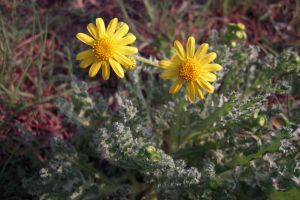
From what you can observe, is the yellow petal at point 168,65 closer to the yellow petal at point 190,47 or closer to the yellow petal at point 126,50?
the yellow petal at point 190,47

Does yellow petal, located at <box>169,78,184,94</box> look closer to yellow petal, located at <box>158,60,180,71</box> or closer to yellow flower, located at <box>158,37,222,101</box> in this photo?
yellow flower, located at <box>158,37,222,101</box>

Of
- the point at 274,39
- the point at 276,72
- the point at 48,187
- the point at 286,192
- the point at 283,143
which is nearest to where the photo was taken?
the point at 286,192

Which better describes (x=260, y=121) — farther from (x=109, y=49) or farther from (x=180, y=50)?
(x=109, y=49)

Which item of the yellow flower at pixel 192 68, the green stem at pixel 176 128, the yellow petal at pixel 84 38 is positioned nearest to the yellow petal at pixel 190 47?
the yellow flower at pixel 192 68

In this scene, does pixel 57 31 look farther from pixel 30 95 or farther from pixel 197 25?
pixel 197 25

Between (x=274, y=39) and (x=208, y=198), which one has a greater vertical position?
(x=274, y=39)

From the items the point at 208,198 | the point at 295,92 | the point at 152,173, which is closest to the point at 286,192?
the point at 208,198

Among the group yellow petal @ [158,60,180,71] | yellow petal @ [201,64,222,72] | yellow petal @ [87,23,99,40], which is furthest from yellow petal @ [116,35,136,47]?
yellow petal @ [201,64,222,72]
